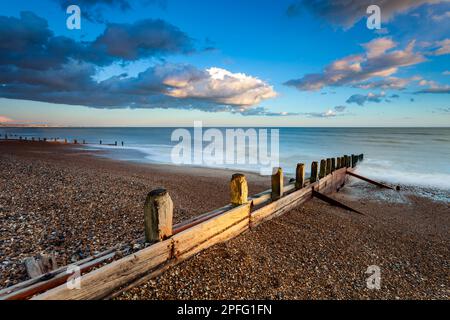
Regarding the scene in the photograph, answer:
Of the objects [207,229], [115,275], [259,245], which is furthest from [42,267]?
[259,245]

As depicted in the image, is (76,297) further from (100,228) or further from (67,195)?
(67,195)

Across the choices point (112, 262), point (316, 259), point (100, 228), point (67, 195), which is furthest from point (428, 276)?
point (67, 195)

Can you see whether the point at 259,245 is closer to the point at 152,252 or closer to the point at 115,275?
the point at 152,252

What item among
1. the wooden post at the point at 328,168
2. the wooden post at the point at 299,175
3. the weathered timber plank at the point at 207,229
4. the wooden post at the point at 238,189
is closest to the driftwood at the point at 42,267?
the weathered timber plank at the point at 207,229

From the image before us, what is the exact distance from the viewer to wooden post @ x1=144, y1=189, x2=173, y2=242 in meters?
3.06

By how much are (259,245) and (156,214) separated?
2.32m

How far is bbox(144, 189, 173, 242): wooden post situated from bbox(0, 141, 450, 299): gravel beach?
55 cm

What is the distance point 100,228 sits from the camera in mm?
5445

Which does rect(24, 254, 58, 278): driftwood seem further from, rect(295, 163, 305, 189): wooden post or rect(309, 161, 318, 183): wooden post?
rect(309, 161, 318, 183): wooden post

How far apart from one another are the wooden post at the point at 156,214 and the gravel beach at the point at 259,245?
55 cm

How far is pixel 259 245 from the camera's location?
4.61 metres

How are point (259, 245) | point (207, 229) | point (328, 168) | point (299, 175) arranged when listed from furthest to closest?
point (328, 168) < point (299, 175) < point (259, 245) < point (207, 229)
